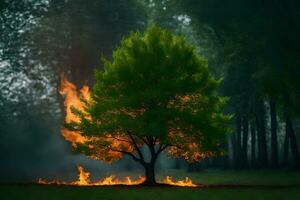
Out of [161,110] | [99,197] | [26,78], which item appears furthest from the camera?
[26,78]

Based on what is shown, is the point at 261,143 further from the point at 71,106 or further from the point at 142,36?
the point at 71,106

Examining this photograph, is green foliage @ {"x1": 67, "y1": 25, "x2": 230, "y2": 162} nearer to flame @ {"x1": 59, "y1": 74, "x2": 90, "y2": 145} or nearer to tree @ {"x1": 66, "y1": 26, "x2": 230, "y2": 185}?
tree @ {"x1": 66, "y1": 26, "x2": 230, "y2": 185}

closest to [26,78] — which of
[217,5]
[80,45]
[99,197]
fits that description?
[80,45]

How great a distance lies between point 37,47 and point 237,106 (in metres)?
22.8

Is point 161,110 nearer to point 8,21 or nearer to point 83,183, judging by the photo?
point 83,183

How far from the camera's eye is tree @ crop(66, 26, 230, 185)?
33.5 meters

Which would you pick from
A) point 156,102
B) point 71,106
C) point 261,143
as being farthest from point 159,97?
point 261,143

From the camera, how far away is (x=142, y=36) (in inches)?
2124

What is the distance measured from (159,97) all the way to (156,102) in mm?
911

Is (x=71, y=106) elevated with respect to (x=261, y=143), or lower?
elevated

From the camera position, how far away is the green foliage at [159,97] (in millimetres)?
33531

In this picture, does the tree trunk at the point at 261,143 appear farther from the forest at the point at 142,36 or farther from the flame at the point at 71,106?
the flame at the point at 71,106

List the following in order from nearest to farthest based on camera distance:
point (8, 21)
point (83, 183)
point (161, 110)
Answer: point (161, 110), point (83, 183), point (8, 21)

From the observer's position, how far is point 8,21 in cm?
6106
